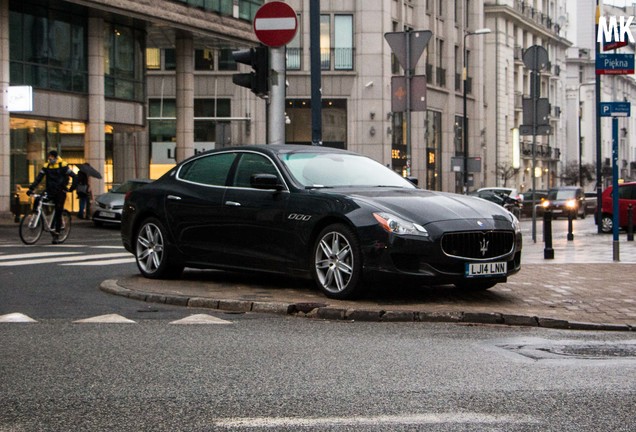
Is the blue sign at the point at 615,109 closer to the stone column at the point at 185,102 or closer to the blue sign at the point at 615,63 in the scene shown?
the blue sign at the point at 615,63

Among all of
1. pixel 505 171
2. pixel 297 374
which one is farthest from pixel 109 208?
pixel 505 171

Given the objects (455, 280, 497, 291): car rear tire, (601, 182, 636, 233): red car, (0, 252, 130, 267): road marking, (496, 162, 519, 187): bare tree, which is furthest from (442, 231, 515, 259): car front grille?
(496, 162, 519, 187): bare tree

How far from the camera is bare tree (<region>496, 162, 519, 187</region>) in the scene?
263 feet

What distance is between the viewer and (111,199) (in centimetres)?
3362

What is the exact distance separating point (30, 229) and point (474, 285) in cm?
1344

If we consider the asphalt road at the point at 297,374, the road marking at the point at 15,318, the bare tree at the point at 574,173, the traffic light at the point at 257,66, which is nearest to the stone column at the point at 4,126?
the traffic light at the point at 257,66

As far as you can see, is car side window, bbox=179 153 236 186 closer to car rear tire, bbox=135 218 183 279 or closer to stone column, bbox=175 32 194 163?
car rear tire, bbox=135 218 183 279

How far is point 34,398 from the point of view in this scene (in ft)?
20.8

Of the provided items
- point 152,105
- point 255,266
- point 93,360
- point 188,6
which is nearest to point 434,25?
point 152,105

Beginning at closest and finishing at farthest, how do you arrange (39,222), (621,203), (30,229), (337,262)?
(337,262) → (30,229) → (39,222) → (621,203)

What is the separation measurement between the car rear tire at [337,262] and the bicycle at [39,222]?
12623mm

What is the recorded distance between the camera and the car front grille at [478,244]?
10.9 meters

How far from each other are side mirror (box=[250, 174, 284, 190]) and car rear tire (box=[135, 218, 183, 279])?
5.99 feet

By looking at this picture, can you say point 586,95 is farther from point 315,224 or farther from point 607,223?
point 315,224
